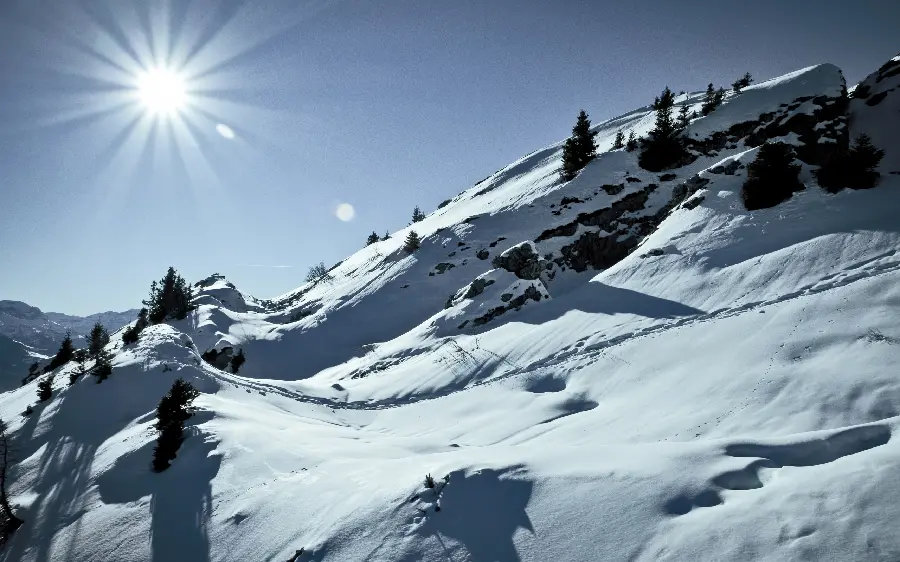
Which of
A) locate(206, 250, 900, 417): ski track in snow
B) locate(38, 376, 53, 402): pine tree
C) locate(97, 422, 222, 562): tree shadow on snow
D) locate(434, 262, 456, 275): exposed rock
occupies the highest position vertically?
locate(434, 262, 456, 275): exposed rock

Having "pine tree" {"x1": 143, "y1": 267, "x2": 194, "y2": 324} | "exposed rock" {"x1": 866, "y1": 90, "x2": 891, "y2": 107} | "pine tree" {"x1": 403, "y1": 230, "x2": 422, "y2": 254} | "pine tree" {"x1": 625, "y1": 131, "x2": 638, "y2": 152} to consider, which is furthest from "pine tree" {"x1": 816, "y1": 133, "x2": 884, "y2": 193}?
"pine tree" {"x1": 143, "y1": 267, "x2": 194, "y2": 324}

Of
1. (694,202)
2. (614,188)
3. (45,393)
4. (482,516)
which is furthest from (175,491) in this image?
(614,188)

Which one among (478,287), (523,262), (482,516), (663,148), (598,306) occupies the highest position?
(663,148)

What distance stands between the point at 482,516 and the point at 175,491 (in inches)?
321

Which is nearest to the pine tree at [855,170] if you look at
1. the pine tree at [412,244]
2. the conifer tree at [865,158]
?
the conifer tree at [865,158]

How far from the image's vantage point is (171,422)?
11.3 m

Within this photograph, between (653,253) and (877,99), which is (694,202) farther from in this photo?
(877,99)

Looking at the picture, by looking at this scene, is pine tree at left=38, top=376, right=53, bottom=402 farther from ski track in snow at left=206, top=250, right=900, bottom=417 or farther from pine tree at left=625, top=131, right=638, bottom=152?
pine tree at left=625, top=131, right=638, bottom=152

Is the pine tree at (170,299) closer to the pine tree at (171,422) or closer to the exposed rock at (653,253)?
the pine tree at (171,422)

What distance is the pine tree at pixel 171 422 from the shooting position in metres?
10.2

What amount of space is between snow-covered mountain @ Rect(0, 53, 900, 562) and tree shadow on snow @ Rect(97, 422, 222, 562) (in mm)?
60

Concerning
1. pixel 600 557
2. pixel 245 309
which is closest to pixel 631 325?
pixel 600 557

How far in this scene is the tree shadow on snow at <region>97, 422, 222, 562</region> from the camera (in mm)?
7105

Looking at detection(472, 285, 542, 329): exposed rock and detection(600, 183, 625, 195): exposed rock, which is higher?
A: detection(600, 183, 625, 195): exposed rock
